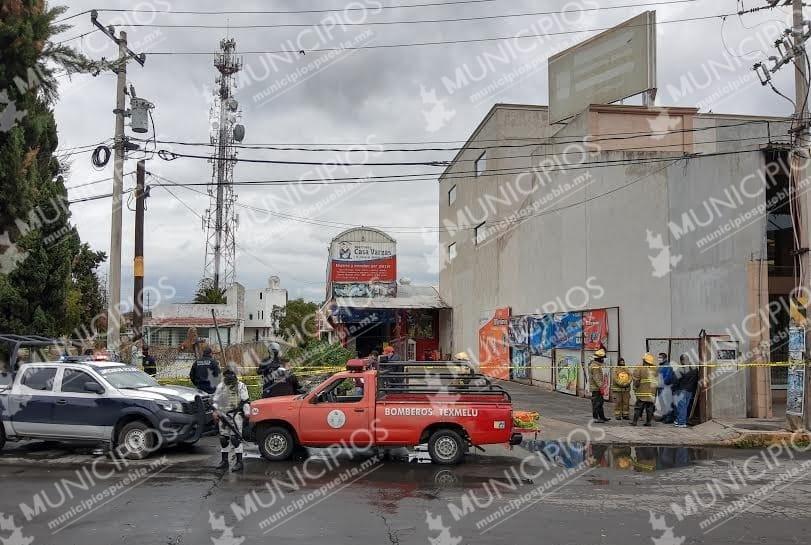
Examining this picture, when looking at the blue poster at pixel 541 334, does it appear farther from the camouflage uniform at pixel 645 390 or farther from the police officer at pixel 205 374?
the police officer at pixel 205 374

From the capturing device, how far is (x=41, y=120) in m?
18.8

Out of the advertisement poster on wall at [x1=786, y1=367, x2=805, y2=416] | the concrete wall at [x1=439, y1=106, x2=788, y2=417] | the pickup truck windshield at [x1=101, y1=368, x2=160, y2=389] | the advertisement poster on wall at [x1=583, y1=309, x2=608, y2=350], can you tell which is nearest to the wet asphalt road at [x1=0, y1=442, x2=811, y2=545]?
the pickup truck windshield at [x1=101, y1=368, x2=160, y2=389]

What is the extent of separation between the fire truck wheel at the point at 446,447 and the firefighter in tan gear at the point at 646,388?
6.03m

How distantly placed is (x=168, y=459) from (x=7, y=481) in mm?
2417

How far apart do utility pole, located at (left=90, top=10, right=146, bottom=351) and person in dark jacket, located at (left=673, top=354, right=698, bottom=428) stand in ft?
44.3

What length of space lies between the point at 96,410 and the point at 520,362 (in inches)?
698

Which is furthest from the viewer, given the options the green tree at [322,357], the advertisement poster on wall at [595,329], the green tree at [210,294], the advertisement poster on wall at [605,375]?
the green tree at [210,294]

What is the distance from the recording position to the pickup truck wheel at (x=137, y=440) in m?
11.5

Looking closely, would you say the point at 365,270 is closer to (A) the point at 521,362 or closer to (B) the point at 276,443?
(A) the point at 521,362

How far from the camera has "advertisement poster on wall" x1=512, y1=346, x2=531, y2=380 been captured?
84.6 ft

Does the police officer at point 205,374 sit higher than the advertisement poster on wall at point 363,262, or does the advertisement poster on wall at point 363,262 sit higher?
the advertisement poster on wall at point 363,262

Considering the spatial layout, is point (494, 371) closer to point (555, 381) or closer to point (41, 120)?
point (555, 381)

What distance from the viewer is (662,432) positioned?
48.4ft

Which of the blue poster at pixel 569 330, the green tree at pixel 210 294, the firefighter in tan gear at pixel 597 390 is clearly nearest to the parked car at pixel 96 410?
the firefighter in tan gear at pixel 597 390
